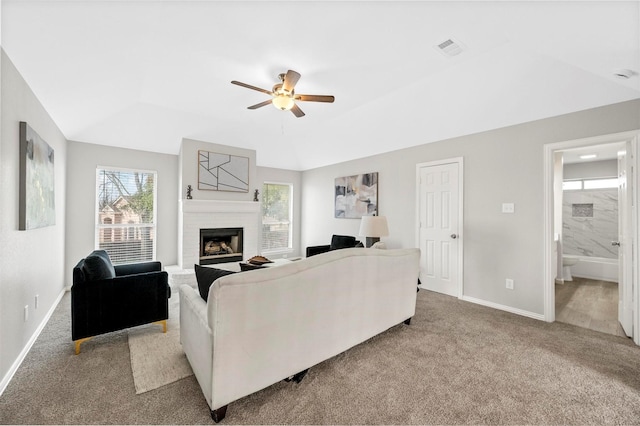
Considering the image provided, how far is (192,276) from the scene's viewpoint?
177 inches

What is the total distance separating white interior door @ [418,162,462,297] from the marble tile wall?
11.8 ft

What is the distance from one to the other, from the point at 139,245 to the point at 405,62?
Answer: 5044 millimetres

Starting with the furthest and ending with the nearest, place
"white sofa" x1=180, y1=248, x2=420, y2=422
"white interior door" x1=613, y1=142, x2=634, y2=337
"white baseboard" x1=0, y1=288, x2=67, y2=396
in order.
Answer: "white interior door" x1=613, y1=142, x2=634, y2=337 < "white baseboard" x1=0, y1=288, x2=67, y2=396 < "white sofa" x1=180, y1=248, x2=420, y2=422

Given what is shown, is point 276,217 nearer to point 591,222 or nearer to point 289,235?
point 289,235

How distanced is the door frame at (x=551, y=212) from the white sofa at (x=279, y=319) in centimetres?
207

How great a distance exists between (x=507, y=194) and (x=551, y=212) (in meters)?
0.49

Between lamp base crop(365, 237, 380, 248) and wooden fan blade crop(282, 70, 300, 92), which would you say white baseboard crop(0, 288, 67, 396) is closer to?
wooden fan blade crop(282, 70, 300, 92)

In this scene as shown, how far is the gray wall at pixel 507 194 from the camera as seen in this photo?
2996 mm

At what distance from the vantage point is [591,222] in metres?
5.55

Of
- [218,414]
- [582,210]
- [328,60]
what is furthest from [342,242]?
[582,210]

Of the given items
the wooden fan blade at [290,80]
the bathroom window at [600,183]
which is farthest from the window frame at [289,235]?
the bathroom window at [600,183]

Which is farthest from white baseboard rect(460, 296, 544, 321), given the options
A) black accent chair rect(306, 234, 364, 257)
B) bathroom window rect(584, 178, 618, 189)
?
bathroom window rect(584, 178, 618, 189)

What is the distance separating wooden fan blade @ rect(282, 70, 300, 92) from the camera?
2551mm

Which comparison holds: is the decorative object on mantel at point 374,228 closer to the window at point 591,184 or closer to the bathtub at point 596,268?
the bathtub at point 596,268
